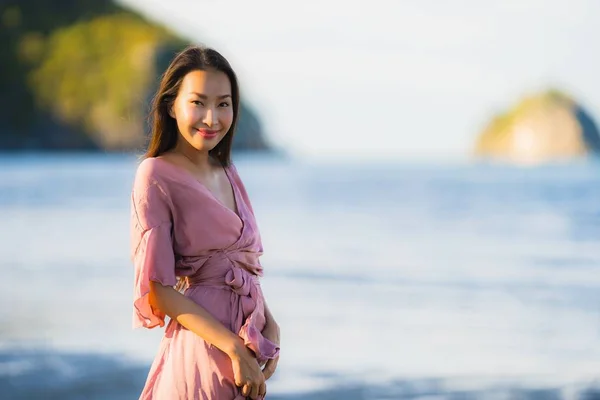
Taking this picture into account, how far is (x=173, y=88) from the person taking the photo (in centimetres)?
280

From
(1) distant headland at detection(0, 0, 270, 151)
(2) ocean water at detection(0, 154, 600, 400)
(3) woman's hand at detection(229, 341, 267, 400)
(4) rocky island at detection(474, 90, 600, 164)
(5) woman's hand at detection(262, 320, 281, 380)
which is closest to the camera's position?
(3) woman's hand at detection(229, 341, 267, 400)

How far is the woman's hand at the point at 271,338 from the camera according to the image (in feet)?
9.05

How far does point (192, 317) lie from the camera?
105 inches

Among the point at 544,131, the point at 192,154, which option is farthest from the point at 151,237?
the point at 544,131

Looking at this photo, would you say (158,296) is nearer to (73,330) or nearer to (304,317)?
(73,330)

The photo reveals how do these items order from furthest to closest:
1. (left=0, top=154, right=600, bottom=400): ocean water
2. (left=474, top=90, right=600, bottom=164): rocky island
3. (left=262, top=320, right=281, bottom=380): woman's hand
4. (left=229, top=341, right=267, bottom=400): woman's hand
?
(left=474, top=90, right=600, bottom=164): rocky island < (left=0, top=154, right=600, bottom=400): ocean water < (left=262, top=320, right=281, bottom=380): woman's hand < (left=229, top=341, right=267, bottom=400): woman's hand

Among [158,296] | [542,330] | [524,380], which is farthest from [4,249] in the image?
[158,296]

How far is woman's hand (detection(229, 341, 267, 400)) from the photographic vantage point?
8.69 ft

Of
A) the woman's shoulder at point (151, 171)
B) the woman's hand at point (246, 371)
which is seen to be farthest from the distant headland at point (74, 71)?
the woman's hand at point (246, 371)

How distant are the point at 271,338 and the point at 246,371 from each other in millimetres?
165

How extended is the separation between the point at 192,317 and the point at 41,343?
647 centimetres

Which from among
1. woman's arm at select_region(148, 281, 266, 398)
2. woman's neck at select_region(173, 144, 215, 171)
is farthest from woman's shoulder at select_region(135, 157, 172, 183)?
woman's arm at select_region(148, 281, 266, 398)

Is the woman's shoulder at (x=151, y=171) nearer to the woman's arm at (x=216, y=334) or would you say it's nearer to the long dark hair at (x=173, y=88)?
the long dark hair at (x=173, y=88)

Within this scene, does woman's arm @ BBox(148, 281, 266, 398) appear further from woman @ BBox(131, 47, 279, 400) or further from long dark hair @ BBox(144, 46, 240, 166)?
long dark hair @ BBox(144, 46, 240, 166)
